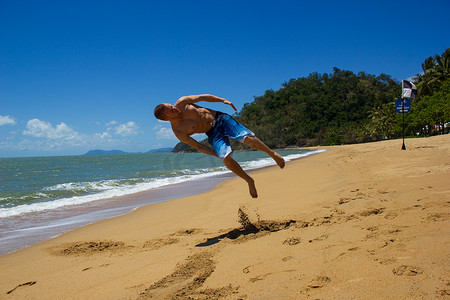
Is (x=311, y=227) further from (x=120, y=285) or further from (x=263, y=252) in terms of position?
(x=120, y=285)

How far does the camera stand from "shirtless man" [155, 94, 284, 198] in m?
4.34

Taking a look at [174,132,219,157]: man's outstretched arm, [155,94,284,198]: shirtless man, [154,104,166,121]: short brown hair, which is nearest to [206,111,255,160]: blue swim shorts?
[155,94,284,198]: shirtless man

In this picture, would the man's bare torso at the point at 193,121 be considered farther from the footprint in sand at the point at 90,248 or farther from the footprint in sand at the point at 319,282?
the footprint in sand at the point at 319,282

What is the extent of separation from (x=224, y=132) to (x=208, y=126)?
260mm

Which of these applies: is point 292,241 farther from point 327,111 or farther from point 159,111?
point 327,111

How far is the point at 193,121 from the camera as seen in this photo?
4.50m

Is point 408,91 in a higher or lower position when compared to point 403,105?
higher

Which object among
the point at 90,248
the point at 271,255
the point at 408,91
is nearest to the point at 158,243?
the point at 90,248

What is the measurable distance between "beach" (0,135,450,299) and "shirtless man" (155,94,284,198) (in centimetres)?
121

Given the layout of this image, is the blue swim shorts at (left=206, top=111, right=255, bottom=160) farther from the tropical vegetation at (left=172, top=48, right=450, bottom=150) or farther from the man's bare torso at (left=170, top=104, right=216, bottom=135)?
the tropical vegetation at (left=172, top=48, right=450, bottom=150)

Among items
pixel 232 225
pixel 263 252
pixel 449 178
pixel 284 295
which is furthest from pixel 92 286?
pixel 449 178

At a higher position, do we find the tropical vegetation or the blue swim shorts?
the tropical vegetation

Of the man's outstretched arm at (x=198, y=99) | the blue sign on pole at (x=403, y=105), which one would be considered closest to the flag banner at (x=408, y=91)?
the blue sign on pole at (x=403, y=105)

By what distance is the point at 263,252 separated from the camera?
10.7 ft
